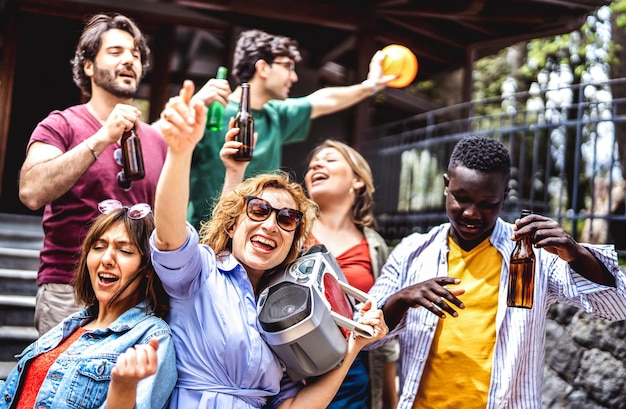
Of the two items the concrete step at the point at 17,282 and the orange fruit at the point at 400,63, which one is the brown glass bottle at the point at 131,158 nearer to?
the orange fruit at the point at 400,63

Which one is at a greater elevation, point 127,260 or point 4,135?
point 4,135

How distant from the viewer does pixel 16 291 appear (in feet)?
16.5

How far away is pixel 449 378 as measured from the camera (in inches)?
96.8

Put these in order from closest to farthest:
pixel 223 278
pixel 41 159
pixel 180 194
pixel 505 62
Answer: pixel 180 194
pixel 223 278
pixel 41 159
pixel 505 62

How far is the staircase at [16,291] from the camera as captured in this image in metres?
4.27

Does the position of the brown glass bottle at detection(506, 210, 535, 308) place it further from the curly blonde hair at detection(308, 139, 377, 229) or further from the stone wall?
the stone wall

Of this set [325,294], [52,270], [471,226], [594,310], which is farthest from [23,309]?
[594,310]

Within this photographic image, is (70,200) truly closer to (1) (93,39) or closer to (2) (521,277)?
(1) (93,39)

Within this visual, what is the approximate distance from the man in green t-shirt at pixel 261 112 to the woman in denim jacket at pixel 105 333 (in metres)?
1.05

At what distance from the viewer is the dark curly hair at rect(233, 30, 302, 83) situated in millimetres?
3789

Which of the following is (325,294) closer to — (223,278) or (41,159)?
(223,278)

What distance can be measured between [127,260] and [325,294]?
710 millimetres

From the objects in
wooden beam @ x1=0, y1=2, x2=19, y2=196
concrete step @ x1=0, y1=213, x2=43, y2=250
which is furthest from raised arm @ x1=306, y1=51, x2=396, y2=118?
wooden beam @ x1=0, y1=2, x2=19, y2=196

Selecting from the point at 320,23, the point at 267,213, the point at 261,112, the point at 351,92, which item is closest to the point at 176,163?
the point at 267,213
